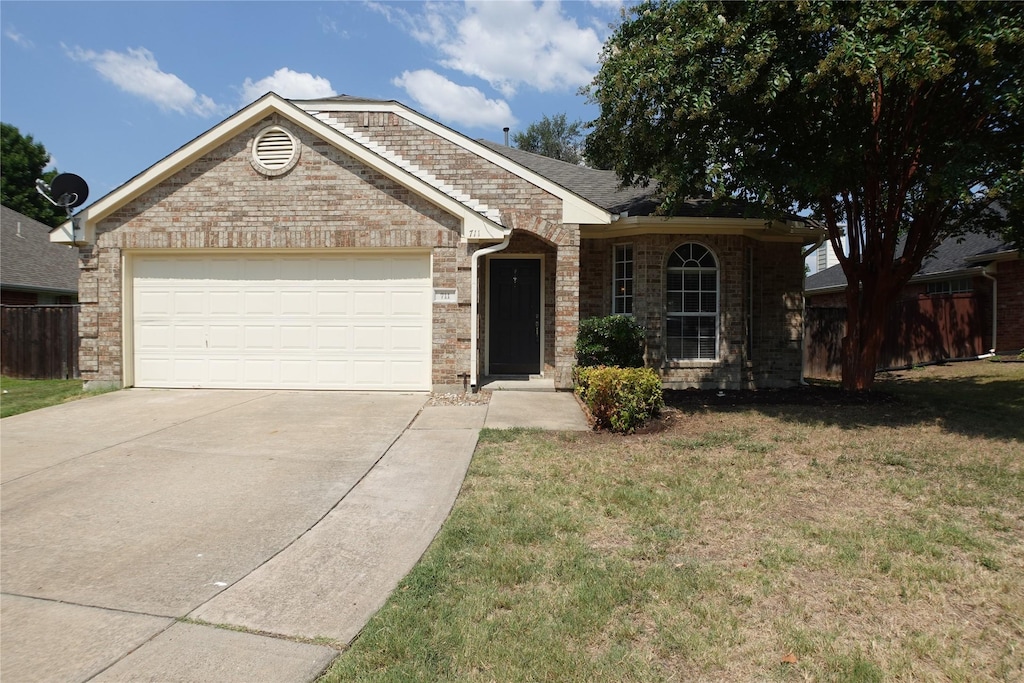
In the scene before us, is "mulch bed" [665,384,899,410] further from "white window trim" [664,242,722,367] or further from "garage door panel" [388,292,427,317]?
"garage door panel" [388,292,427,317]

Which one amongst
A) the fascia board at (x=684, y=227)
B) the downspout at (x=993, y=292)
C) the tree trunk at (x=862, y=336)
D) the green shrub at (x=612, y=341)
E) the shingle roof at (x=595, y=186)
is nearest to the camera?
the green shrub at (x=612, y=341)

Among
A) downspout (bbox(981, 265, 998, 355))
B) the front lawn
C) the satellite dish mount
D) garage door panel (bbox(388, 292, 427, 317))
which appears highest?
the satellite dish mount

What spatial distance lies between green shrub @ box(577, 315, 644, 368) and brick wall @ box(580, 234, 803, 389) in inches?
43.1

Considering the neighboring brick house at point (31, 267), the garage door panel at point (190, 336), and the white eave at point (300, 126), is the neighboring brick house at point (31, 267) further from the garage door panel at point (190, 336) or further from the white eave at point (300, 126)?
the garage door panel at point (190, 336)

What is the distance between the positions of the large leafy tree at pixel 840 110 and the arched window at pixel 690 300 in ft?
6.52

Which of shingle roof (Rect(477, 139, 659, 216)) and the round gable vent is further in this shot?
shingle roof (Rect(477, 139, 659, 216))

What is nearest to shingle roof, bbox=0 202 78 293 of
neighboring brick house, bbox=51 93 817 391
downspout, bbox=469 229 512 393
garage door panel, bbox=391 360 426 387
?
neighboring brick house, bbox=51 93 817 391

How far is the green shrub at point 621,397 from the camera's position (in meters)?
7.82

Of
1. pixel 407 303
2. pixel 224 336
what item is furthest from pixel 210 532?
pixel 224 336

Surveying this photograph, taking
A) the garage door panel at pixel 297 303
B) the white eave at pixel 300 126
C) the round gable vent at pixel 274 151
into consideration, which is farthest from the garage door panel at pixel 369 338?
the round gable vent at pixel 274 151

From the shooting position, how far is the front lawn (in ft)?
9.74

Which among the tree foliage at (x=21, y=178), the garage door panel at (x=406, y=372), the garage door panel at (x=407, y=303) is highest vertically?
the tree foliage at (x=21, y=178)

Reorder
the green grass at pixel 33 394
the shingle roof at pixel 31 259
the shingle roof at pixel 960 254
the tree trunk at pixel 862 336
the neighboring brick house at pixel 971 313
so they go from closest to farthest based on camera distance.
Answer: the green grass at pixel 33 394, the tree trunk at pixel 862 336, the neighboring brick house at pixel 971 313, the shingle roof at pixel 31 259, the shingle roof at pixel 960 254

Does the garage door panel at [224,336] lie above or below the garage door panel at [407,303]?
below
